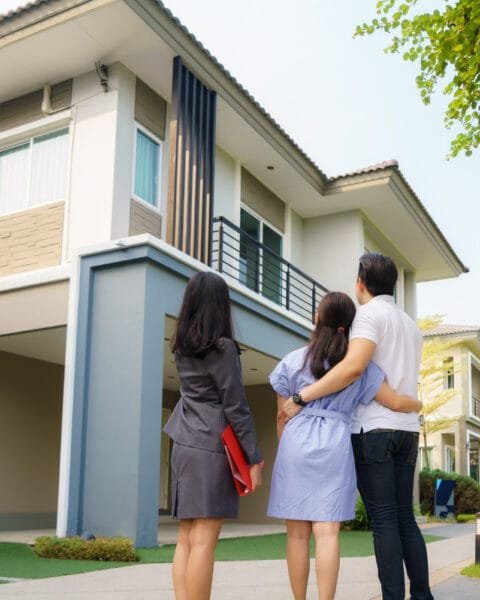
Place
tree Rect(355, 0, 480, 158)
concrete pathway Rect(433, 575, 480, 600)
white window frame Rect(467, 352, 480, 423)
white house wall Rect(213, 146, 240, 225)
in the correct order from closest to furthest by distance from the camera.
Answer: concrete pathway Rect(433, 575, 480, 600) < tree Rect(355, 0, 480, 158) < white house wall Rect(213, 146, 240, 225) < white window frame Rect(467, 352, 480, 423)

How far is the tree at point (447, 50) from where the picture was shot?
8031 mm

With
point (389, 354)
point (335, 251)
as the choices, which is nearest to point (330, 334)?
point (389, 354)

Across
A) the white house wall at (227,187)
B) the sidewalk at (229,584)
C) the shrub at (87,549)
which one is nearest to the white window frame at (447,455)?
the white house wall at (227,187)

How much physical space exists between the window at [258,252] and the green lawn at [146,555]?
15.8 ft

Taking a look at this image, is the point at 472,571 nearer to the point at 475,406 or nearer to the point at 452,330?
the point at 452,330

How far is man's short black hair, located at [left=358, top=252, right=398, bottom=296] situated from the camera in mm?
3947

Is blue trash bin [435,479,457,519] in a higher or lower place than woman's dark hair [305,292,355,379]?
lower

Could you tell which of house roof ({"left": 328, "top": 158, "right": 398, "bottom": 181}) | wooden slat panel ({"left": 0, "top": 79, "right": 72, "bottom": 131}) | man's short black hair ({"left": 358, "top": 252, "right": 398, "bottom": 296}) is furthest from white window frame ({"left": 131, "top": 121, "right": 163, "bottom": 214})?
man's short black hair ({"left": 358, "top": 252, "right": 398, "bottom": 296})

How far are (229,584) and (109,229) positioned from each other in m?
5.97

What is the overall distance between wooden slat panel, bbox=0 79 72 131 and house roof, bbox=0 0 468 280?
4.58 ft

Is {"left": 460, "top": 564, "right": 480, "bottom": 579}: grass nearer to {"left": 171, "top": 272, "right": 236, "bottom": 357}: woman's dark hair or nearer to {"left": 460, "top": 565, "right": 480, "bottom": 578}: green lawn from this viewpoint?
{"left": 460, "top": 565, "right": 480, "bottom": 578}: green lawn

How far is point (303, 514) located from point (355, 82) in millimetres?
7218

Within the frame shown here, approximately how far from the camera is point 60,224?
11.0 m

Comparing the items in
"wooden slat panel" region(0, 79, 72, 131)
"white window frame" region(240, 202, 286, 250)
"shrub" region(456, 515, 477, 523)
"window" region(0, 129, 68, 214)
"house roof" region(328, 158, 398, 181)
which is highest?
"house roof" region(328, 158, 398, 181)
